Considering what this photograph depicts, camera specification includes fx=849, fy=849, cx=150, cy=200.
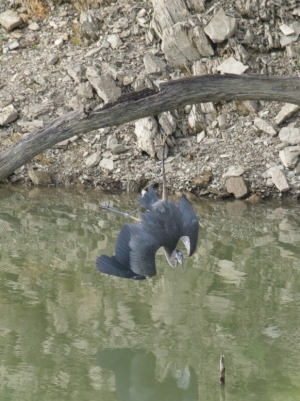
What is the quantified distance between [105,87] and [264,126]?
2436mm

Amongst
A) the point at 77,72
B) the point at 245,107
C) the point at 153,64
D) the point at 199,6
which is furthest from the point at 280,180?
the point at 77,72

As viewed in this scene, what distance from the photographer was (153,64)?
12.9m

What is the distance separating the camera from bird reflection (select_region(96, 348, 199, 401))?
20.5 feet

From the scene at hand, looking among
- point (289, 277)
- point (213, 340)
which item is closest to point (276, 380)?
point (213, 340)

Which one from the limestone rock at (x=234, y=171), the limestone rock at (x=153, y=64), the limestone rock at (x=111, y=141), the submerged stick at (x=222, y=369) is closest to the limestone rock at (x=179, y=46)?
the limestone rock at (x=153, y=64)

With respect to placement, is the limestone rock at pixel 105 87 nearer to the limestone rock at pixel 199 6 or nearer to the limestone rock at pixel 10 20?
the limestone rock at pixel 199 6

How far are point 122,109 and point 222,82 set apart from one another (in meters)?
0.91

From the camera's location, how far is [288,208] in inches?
431

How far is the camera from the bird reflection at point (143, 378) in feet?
20.5

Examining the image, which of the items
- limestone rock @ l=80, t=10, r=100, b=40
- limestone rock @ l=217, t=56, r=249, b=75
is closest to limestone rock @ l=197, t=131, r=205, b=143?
limestone rock @ l=217, t=56, r=249, b=75

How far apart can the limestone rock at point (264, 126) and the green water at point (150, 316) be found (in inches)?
69.6

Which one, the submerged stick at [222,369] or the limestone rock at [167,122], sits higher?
the limestone rock at [167,122]

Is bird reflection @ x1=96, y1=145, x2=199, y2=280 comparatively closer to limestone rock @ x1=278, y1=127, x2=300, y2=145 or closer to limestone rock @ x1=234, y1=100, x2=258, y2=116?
limestone rock @ x1=278, y1=127, x2=300, y2=145

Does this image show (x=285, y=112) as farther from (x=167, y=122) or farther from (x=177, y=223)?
(x=177, y=223)
